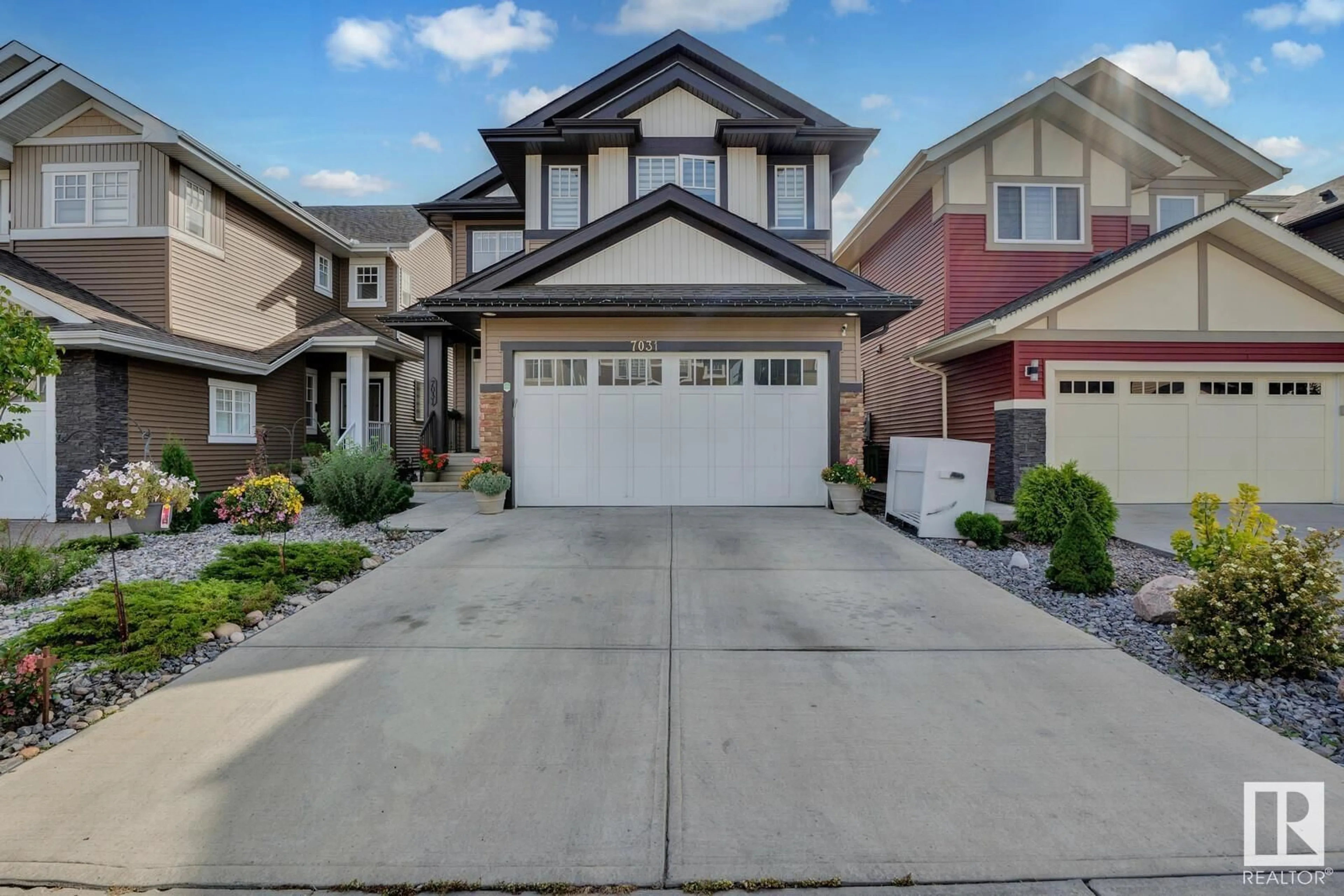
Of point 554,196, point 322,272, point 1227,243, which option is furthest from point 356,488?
point 1227,243

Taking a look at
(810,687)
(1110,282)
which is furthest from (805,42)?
(810,687)

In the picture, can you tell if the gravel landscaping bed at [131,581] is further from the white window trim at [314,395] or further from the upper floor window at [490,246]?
the upper floor window at [490,246]

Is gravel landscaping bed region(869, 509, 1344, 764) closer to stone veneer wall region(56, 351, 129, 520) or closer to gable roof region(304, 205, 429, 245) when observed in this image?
stone veneer wall region(56, 351, 129, 520)

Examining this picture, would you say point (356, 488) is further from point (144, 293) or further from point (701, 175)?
point (701, 175)

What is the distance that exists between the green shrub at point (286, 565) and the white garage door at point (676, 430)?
12.9 ft

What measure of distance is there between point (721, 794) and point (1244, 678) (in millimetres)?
3480

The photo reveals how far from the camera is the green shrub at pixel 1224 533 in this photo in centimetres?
461

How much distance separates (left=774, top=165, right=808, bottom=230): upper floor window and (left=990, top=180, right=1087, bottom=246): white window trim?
3845 millimetres

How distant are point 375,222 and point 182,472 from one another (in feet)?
37.1

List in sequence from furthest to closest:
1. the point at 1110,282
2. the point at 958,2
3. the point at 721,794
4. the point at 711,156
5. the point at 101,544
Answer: the point at 711,156 < the point at 958,2 < the point at 1110,282 < the point at 101,544 < the point at 721,794

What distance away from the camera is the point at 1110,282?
1010 centimetres

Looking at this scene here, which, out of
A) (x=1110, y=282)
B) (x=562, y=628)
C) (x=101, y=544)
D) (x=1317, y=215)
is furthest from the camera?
(x=1317, y=215)

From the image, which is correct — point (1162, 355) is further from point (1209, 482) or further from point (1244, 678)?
point (1244, 678)

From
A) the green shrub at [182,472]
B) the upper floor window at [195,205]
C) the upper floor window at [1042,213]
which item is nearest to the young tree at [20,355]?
the green shrub at [182,472]
